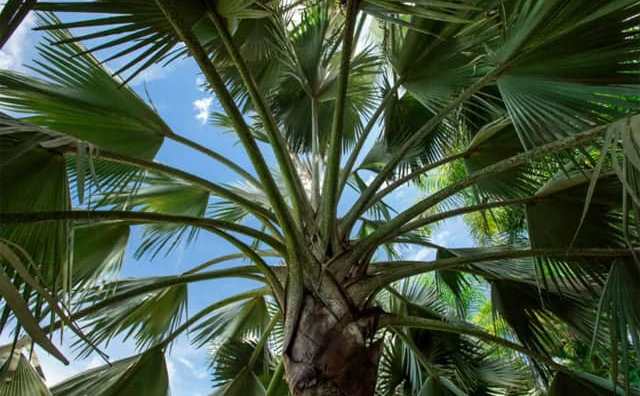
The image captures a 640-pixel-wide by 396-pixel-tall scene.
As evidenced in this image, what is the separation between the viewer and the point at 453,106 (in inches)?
83.0

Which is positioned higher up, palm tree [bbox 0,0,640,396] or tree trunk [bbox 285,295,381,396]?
palm tree [bbox 0,0,640,396]

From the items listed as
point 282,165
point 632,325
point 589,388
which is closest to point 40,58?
point 282,165

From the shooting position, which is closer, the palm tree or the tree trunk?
the palm tree

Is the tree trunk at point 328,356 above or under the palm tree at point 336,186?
under

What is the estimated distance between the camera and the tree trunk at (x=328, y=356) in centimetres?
174

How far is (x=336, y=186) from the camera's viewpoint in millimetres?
2115

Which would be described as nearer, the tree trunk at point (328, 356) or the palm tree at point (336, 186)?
A: the palm tree at point (336, 186)

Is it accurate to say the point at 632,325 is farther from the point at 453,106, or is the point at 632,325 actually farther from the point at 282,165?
the point at 282,165

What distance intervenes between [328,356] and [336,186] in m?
0.70

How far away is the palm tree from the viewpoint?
62.9 inches

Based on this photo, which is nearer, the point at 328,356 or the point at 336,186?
the point at 328,356

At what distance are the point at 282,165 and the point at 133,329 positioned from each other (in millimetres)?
1352

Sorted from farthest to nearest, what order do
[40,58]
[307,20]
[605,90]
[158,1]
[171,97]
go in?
[171,97] < [307,20] < [40,58] < [605,90] < [158,1]

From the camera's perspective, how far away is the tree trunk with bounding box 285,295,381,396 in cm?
174
